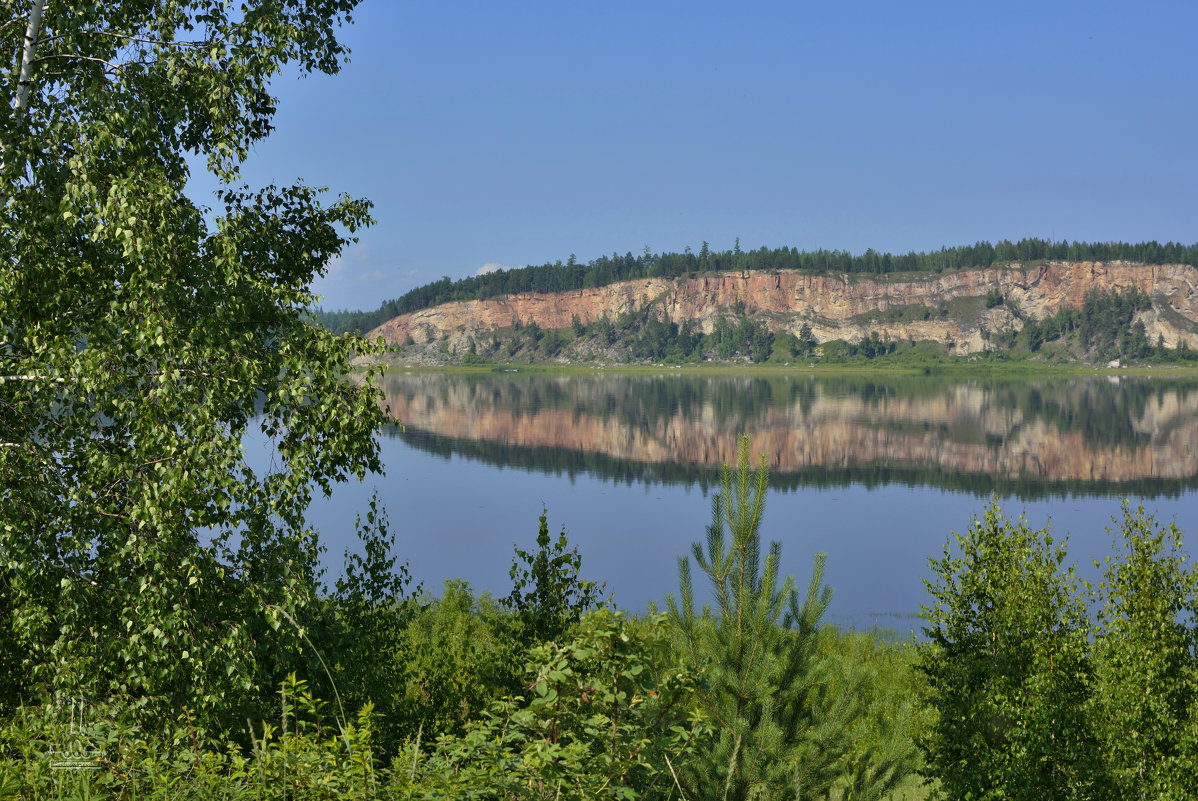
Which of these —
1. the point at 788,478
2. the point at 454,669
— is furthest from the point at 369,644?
the point at 788,478

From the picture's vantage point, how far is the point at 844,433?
8512 centimetres

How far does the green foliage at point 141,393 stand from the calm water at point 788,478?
3.50 m

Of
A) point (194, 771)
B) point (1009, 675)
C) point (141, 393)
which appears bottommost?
point (1009, 675)

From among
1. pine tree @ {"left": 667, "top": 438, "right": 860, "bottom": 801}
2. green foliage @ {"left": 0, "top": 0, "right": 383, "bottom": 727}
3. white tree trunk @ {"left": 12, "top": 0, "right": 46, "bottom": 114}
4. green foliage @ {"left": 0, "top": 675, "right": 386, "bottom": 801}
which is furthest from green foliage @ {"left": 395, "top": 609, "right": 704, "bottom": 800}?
white tree trunk @ {"left": 12, "top": 0, "right": 46, "bottom": 114}

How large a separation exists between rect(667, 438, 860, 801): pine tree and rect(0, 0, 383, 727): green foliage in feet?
12.4

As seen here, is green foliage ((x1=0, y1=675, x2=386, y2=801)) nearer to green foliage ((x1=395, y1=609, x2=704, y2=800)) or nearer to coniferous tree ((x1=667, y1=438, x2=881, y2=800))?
green foliage ((x1=395, y1=609, x2=704, y2=800))

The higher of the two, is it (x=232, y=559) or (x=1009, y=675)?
(x=232, y=559)

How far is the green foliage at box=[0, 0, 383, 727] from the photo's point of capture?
797cm

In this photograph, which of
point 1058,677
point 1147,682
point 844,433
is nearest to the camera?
point 1147,682

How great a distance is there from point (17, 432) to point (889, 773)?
8.47 metres

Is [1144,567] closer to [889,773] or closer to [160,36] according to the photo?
[889,773]

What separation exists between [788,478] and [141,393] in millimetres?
54884

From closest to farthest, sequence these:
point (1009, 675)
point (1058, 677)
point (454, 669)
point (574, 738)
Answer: point (574, 738) → point (1058, 677) → point (1009, 675) → point (454, 669)

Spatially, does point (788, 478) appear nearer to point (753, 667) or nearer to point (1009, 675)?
point (1009, 675)
